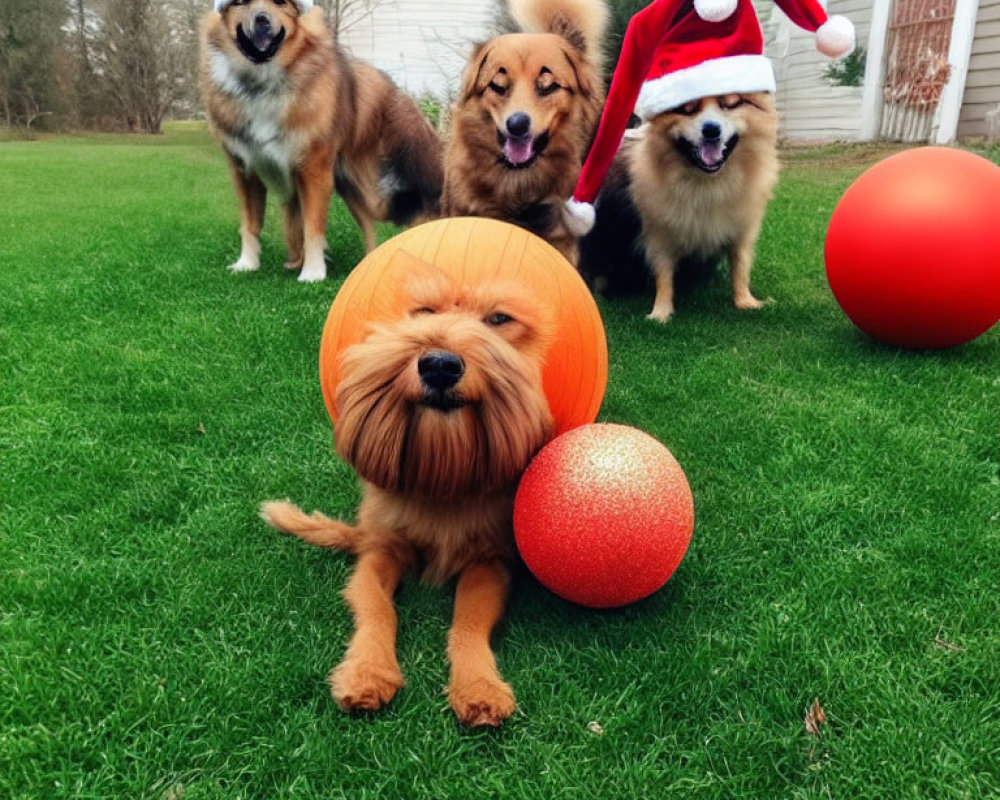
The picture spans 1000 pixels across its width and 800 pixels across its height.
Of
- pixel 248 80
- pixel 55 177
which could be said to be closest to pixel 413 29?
pixel 55 177

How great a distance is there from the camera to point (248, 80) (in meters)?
5.72

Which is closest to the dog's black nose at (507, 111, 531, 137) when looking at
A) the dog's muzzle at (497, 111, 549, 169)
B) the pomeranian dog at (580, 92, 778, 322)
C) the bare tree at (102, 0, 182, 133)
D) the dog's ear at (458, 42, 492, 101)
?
the dog's muzzle at (497, 111, 549, 169)

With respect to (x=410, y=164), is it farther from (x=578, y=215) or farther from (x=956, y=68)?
(x=956, y=68)

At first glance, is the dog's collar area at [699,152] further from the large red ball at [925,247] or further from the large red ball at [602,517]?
the large red ball at [602,517]

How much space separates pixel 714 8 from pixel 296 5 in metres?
3.03

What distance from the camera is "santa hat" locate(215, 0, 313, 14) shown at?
5551 millimetres

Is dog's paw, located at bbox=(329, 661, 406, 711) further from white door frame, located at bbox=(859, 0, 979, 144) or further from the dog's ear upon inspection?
white door frame, located at bbox=(859, 0, 979, 144)

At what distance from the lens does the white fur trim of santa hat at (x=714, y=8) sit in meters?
4.27

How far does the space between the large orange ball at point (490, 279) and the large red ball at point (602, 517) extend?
38 centimetres

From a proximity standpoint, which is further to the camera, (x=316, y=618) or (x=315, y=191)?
(x=315, y=191)

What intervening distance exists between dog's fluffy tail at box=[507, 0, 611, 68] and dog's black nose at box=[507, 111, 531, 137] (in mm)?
616

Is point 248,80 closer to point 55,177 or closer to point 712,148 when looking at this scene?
point 712,148

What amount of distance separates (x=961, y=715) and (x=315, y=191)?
5299 millimetres

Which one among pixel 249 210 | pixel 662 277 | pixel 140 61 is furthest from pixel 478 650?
pixel 140 61
